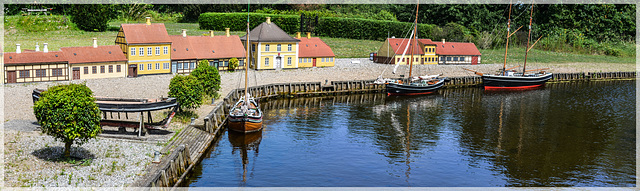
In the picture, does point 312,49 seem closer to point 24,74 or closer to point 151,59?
point 151,59

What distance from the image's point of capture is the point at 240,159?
42906 millimetres

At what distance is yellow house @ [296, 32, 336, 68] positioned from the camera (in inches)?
3351

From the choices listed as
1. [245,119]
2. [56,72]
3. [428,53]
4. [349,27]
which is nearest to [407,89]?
[428,53]

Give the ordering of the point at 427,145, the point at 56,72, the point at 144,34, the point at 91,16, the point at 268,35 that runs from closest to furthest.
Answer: the point at 427,145 → the point at 56,72 → the point at 144,34 → the point at 268,35 → the point at 91,16

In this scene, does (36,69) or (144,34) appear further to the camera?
(144,34)

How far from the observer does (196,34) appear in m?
104

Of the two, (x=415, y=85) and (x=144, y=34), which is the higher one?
(x=144, y=34)

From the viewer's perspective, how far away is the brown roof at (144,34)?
230 ft

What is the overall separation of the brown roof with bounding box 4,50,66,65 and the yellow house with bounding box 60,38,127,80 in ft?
3.50

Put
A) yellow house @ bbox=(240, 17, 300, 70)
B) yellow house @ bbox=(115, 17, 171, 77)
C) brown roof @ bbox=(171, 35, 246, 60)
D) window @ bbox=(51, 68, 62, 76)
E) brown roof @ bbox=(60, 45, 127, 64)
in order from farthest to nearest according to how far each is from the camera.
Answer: yellow house @ bbox=(240, 17, 300, 70)
brown roof @ bbox=(171, 35, 246, 60)
yellow house @ bbox=(115, 17, 171, 77)
brown roof @ bbox=(60, 45, 127, 64)
window @ bbox=(51, 68, 62, 76)

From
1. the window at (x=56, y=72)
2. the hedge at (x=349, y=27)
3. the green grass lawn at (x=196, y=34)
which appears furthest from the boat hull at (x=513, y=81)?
the window at (x=56, y=72)

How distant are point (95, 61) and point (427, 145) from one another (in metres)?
38.6

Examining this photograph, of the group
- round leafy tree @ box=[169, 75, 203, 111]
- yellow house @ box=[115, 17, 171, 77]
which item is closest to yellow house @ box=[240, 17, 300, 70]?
yellow house @ box=[115, 17, 171, 77]

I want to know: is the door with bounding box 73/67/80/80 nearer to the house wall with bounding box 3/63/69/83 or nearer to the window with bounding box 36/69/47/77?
the house wall with bounding box 3/63/69/83
